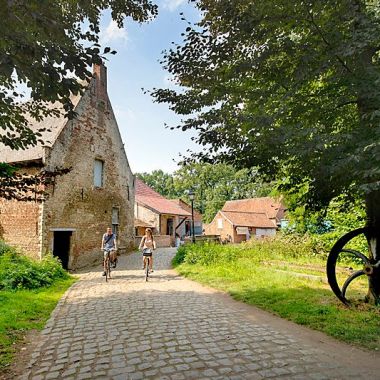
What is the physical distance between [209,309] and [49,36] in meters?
6.52

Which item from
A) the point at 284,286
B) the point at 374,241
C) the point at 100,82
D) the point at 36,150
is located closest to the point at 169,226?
the point at 100,82

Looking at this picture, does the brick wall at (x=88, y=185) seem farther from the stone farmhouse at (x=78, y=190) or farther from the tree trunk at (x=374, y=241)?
the tree trunk at (x=374, y=241)

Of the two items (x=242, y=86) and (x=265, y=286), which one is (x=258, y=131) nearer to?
(x=242, y=86)

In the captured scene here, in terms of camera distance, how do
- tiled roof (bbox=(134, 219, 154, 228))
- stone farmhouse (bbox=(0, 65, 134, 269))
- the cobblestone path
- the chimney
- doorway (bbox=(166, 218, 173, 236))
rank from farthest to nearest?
doorway (bbox=(166, 218, 173, 236)), tiled roof (bbox=(134, 219, 154, 228)), the chimney, stone farmhouse (bbox=(0, 65, 134, 269)), the cobblestone path

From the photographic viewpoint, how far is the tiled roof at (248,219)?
1722 inches

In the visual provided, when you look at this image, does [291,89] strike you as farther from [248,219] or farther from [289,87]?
[248,219]

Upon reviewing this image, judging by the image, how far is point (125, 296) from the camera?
9.26 meters

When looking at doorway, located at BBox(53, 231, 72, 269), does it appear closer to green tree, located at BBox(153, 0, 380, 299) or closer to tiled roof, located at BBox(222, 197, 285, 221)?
green tree, located at BBox(153, 0, 380, 299)

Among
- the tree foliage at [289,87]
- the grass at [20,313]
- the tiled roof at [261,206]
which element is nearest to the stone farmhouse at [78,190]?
the grass at [20,313]

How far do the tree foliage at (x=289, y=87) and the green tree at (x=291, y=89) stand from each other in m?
0.02

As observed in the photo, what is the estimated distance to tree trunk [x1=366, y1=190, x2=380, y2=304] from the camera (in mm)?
7039

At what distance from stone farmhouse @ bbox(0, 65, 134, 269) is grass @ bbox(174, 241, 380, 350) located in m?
5.36

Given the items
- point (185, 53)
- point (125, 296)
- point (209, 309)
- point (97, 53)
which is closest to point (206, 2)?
point (185, 53)

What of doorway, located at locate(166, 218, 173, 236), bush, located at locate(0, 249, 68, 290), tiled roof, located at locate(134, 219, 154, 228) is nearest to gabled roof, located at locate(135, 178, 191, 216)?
doorway, located at locate(166, 218, 173, 236)
